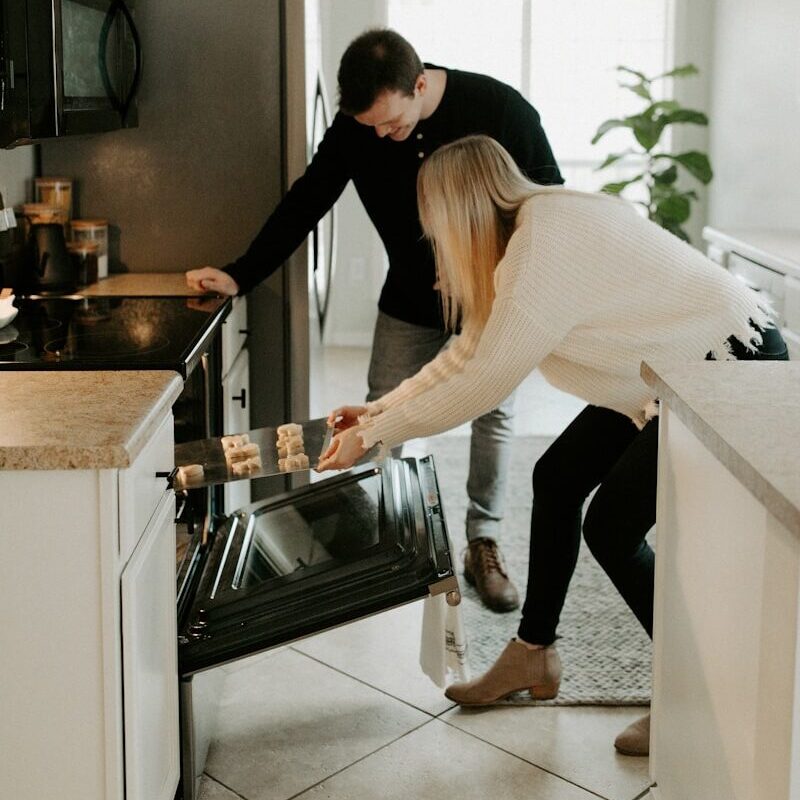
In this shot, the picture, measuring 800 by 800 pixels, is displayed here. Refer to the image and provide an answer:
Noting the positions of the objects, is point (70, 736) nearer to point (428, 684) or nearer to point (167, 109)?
point (428, 684)

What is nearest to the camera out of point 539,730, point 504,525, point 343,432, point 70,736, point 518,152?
point 70,736

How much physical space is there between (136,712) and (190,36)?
1.95m

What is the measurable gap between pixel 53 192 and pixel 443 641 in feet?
5.06

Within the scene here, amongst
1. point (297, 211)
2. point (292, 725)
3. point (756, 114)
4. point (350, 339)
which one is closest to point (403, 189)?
point (297, 211)

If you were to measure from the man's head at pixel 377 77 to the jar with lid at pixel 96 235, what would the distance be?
0.76 metres

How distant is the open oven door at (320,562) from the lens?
2.07 meters

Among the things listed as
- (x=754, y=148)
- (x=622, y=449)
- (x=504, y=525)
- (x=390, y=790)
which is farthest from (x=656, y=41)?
(x=390, y=790)

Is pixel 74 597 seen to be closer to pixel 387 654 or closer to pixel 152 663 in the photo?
pixel 152 663

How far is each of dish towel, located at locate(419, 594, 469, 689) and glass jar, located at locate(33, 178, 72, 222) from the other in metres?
1.43

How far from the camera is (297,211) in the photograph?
2.93 meters

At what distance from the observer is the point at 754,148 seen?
557 cm

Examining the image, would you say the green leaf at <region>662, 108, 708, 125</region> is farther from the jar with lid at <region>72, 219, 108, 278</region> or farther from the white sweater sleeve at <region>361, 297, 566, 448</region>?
the white sweater sleeve at <region>361, 297, 566, 448</region>

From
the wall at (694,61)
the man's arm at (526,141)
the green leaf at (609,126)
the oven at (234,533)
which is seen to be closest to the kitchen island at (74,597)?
the oven at (234,533)

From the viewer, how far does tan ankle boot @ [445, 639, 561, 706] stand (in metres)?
2.50
